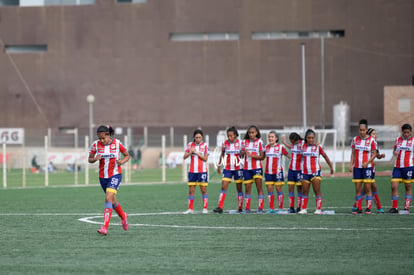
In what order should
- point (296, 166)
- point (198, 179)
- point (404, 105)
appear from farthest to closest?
point (404, 105) → point (198, 179) → point (296, 166)

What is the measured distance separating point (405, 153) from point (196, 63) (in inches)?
1943

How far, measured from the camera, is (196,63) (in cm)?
6875

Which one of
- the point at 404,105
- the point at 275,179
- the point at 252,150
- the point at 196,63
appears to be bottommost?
the point at 275,179

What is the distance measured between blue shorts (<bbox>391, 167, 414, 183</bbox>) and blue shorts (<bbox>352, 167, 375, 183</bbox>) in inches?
21.8

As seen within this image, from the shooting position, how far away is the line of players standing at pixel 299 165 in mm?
20000

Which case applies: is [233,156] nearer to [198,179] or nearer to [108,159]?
[198,179]

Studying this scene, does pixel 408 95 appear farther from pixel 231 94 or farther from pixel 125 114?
pixel 125 114

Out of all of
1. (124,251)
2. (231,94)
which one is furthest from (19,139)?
(231,94)

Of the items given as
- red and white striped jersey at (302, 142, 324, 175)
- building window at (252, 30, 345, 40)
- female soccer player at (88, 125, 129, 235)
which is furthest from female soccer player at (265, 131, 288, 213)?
building window at (252, 30, 345, 40)

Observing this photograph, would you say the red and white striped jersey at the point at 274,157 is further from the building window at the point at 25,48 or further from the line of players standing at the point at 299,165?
the building window at the point at 25,48

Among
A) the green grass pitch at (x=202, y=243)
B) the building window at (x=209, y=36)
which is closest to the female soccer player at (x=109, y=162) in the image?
the green grass pitch at (x=202, y=243)

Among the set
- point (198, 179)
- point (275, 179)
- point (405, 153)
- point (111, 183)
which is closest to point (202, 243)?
point (111, 183)

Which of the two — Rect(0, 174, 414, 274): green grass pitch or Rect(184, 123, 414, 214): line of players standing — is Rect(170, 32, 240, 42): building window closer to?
Rect(0, 174, 414, 274): green grass pitch

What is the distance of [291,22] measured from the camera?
220ft
